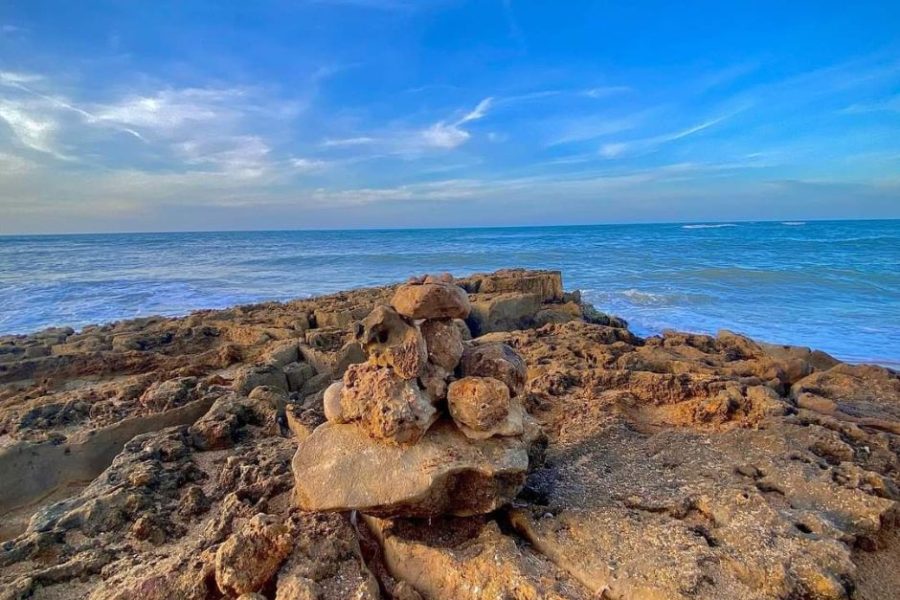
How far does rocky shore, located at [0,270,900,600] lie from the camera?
2.50 metres

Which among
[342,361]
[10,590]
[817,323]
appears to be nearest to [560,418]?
[342,361]

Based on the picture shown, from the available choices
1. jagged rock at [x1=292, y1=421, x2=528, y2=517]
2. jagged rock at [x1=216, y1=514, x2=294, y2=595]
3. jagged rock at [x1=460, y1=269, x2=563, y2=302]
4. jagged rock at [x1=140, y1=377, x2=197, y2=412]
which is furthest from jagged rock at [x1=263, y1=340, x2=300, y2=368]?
jagged rock at [x1=460, y1=269, x2=563, y2=302]

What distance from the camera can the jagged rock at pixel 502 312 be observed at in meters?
9.66

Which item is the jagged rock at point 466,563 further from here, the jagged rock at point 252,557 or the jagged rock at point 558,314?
the jagged rock at point 558,314

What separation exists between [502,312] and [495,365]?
668 centimetres

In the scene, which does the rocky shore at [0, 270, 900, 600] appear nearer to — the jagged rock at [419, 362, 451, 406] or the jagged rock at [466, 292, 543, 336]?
the jagged rock at [419, 362, 451, 406]

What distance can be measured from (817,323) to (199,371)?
43.7 feet

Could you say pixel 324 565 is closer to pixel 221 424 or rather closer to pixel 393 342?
pixel 393 342

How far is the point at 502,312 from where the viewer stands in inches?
388

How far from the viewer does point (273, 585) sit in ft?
7.97

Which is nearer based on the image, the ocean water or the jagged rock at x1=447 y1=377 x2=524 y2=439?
the jagged rock at x1=447 y1=377 x2=524 y2=439

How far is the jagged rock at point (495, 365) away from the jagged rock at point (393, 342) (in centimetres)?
35

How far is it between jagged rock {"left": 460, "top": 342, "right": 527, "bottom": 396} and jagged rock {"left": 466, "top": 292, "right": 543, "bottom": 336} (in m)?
6.21

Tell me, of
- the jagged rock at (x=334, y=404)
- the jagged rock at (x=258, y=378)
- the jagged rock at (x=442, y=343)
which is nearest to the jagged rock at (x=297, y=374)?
the jagged rock at (x=258, y=378)
